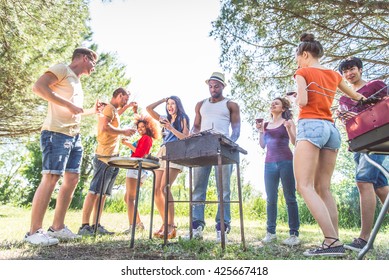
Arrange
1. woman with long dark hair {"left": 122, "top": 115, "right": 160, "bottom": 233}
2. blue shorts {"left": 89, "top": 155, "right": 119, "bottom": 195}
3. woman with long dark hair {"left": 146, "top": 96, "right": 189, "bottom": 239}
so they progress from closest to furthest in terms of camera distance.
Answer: woman with long dark hair {"left": 146, "top": 96, "right": 189, "bottom": 239}
blue shorts {"left": 89, "top": 155, "right": 119, "bottom": 195}
woman with long dark hair {"left": 122, "top": 115, "right": 160, "bottom": 233}

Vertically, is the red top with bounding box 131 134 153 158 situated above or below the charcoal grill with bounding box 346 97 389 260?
above

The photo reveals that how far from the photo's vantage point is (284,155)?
121 inches

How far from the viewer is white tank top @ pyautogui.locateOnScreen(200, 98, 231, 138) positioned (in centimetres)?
309

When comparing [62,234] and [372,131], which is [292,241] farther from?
[62,234]

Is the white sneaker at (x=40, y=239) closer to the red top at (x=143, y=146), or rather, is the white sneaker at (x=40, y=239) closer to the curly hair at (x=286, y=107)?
the red top at (x=143, y=146)

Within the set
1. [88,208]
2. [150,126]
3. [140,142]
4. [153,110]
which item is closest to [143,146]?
[140,142]

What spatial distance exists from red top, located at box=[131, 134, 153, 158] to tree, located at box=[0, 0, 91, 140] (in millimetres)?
2568

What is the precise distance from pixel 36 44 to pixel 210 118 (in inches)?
129

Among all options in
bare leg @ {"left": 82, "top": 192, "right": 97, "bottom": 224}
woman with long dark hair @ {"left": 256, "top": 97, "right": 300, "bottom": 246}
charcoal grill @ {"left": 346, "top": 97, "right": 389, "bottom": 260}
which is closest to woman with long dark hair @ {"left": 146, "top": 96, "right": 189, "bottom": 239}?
bare leg @ {"left": 82, "top": 192, "right": 97, "bottom": 224}

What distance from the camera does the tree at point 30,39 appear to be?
4609mm

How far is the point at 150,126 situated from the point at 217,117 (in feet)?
2.51

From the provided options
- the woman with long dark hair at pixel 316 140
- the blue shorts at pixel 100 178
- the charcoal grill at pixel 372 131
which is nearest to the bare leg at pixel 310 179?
the woman with long dark hair at pixel 316 140

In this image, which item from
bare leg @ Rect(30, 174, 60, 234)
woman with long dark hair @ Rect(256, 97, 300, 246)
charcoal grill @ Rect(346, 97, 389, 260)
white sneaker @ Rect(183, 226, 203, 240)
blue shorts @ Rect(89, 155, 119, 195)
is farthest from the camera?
blue shorts @ Rect(89, 155, 119, 195)

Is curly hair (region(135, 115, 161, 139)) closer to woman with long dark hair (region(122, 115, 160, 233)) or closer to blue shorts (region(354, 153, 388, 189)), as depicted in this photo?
woman with long dark hair (region(122, 115, 160, 233))
